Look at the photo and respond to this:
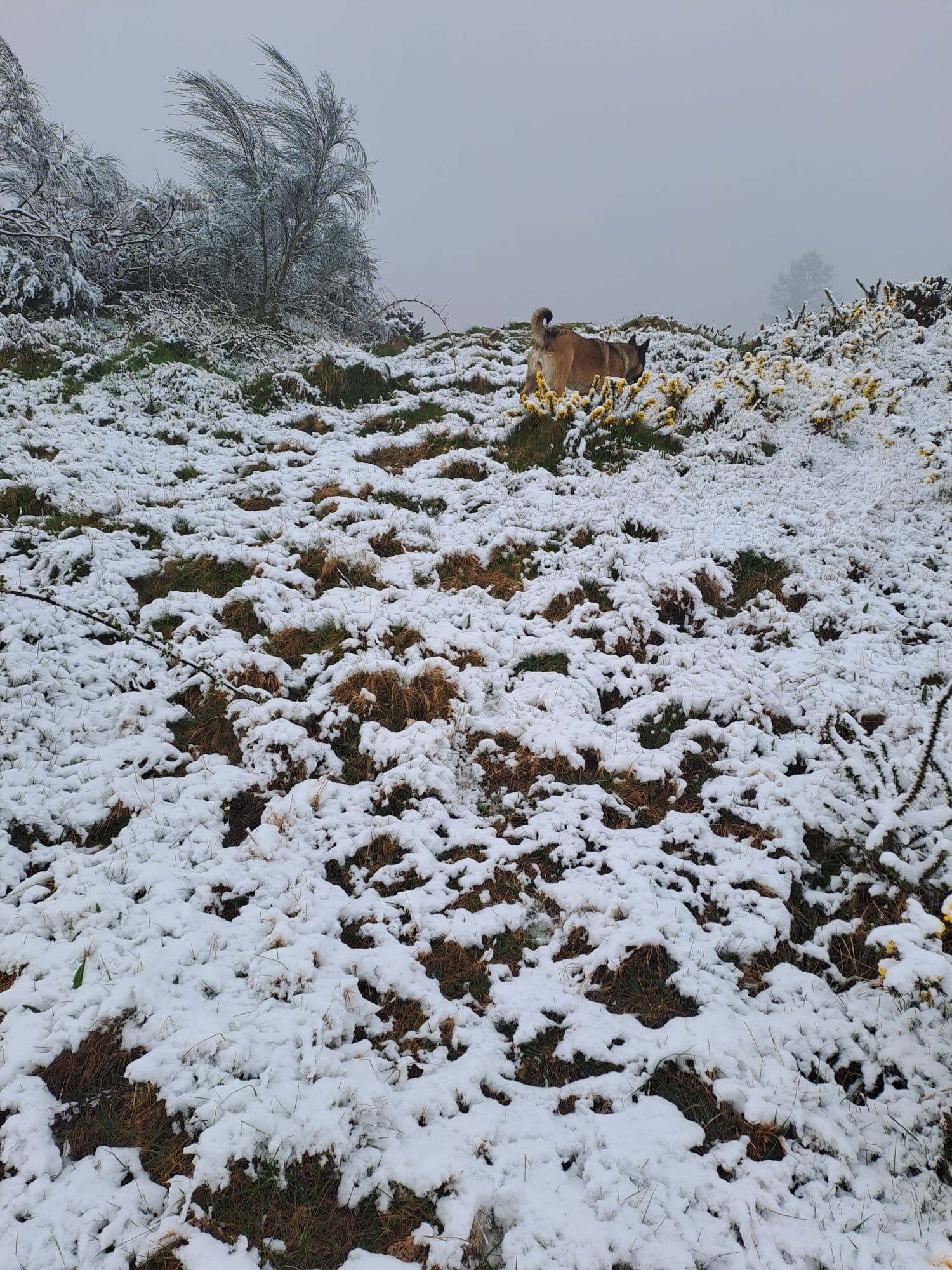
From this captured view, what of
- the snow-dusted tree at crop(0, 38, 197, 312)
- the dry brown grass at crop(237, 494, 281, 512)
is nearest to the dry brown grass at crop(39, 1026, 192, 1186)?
the dry brown grass at crop(237, 494, 281, 512)

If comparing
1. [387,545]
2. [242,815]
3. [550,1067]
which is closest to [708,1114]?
[550,1067]

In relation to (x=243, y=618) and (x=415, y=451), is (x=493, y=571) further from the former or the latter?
(x=415, y=451)

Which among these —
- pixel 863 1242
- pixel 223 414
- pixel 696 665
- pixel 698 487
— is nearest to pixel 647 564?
pixel 696 665

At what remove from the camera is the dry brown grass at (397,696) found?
3709 millimetres

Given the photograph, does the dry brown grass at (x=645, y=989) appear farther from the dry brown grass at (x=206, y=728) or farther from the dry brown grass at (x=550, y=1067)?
the dry brown grass at (x=206, y=728)

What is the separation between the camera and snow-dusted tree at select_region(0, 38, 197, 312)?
27.6 ft

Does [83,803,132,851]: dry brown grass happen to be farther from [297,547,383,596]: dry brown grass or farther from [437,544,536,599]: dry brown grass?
[437,544,536,599]: dry brown grass

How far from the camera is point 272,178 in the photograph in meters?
9.73

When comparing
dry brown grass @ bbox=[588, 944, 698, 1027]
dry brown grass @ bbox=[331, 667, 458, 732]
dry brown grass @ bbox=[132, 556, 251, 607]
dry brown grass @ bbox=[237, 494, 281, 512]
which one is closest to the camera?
dry brown grass @ bbox=[588, 944, 698, 1027]

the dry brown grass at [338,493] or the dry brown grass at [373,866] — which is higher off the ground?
the dry brown grass at [338,493]

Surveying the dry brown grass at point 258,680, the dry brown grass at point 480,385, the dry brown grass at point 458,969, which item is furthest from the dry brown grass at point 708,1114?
the dry brown grass at point 480,385

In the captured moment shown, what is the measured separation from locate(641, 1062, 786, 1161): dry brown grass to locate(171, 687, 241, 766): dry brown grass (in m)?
2.58

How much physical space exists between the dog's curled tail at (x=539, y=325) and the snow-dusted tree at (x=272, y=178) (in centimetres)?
492

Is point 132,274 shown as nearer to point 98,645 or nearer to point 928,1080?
point 98,645
